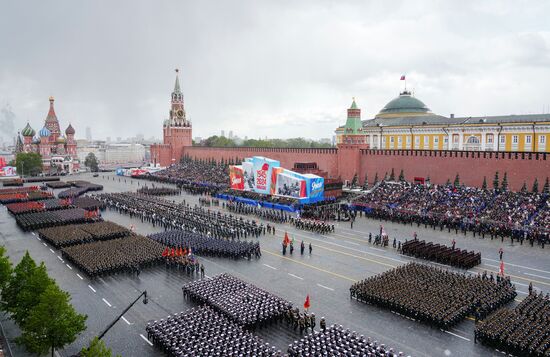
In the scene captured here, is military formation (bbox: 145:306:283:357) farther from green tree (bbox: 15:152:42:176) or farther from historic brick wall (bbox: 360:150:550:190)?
green tree (bbox: 15:152:42:176)

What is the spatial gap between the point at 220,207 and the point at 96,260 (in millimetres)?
16594

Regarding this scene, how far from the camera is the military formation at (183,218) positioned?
955 inches

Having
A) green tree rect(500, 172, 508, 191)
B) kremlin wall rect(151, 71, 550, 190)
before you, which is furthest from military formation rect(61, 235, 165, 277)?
kremlin wall rect(151, 71, 550, 190)

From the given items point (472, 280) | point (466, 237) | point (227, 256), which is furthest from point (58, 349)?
point (466, 237)

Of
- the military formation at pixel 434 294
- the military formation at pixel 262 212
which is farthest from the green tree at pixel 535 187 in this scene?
the military formation at pixel 262 212

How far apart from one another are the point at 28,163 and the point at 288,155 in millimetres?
42777

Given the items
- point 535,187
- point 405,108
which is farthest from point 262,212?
point 405,108

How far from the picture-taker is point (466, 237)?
23562mm

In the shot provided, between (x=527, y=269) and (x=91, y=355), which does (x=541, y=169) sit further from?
(x=91, y=355)

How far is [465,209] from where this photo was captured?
1055 inches

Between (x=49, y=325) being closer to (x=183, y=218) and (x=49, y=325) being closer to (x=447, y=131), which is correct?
(x=183, y=218)

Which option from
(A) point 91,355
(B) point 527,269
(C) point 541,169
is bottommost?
(B) point 527,269

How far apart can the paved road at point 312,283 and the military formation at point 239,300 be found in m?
0.41

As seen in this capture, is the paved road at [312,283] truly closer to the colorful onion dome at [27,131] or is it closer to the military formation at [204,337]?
the military formation at [204,337]
